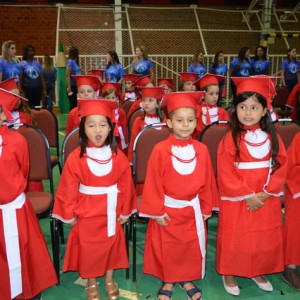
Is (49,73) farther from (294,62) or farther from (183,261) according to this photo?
(183,261)

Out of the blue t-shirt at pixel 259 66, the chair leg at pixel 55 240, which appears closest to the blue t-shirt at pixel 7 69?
the chair leg at pixel 55 240

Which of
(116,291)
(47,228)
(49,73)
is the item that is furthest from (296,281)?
(49,73)

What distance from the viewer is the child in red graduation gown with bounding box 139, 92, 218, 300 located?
249 centimetres

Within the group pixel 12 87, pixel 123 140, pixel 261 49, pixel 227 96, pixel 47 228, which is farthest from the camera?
pixel 227 96

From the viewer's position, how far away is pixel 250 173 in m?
2.59

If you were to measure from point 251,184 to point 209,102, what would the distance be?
1.79 metres

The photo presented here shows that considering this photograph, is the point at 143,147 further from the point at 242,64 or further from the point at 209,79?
the point at 242,64

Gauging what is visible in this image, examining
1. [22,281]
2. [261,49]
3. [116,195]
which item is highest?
[261,49]

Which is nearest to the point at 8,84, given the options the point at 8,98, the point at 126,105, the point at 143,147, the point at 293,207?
the point at 8,98

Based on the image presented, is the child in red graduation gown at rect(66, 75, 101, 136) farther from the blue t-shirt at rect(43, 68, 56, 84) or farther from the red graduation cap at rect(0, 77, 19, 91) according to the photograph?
the blue t-shirt at rect(43, 68, 56, 84)

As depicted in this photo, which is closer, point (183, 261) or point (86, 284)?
point (183, 261)

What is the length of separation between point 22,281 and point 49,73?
6.33 metres

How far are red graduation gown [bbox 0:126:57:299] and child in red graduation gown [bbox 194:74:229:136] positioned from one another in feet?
6.87

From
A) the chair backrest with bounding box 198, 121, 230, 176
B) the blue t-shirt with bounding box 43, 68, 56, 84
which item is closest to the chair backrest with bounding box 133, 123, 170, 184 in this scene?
the chair backrest with bounding box 198, 121, 230, 176
